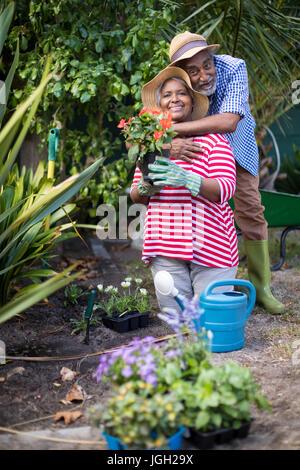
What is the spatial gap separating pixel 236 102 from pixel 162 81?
39cm

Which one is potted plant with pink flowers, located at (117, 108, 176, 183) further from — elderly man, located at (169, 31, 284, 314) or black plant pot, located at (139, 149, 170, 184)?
elderly man, located at (169, 31, 284, 314)

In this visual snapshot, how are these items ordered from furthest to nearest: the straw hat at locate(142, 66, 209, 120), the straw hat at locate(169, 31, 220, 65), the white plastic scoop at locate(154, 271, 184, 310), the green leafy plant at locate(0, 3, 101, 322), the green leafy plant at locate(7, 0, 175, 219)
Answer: the green leafy plant at locate(7, 0, 175, 219)
the straw hat at locate(169, 31, 220, 65)
the straw hat at locate(142, 66, 209, 120)
the white plastic scoop at locate(154, 271, 184, 310)
the green leafy plant at locate(0, 3, 101, 322)

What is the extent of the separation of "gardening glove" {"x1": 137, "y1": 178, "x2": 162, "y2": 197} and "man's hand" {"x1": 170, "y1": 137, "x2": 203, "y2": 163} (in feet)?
0.58

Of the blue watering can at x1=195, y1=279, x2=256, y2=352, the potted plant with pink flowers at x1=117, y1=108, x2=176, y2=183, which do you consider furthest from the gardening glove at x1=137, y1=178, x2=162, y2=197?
the blue watering can at x1=195, y1=279, x2=256, y2=352

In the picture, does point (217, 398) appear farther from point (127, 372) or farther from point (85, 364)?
point (85, 364)

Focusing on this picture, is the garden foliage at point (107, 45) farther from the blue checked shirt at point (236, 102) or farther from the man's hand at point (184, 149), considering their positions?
the man's hand at point (184, 149)

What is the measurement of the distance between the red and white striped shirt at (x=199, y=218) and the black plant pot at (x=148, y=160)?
0.14 meters

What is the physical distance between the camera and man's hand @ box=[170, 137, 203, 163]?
8.13 feet

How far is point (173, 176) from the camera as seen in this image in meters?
2.34

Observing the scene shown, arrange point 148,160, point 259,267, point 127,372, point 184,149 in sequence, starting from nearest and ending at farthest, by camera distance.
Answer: point 127,372, point 148,160, point 184,149, point 259,267

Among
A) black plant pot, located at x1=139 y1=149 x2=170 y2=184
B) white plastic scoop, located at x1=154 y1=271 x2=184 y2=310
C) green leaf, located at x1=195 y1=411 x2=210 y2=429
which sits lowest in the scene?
green leaf, located at x1=195 y1=411 x2=210 y2=429

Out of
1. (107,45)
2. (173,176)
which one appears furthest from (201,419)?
(107,45)

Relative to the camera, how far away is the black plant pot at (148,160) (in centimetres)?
236
